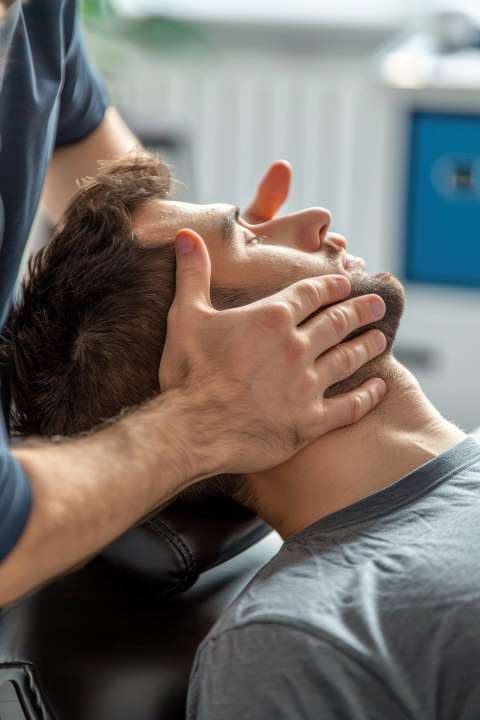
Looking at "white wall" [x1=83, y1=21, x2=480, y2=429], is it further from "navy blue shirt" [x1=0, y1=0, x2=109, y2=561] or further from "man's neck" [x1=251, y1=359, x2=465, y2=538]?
"man's neck" [x1=251, y1=359, x2=465, y2=538]

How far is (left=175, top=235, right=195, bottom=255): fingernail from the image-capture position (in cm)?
130

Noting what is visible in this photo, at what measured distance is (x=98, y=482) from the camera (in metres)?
1.09

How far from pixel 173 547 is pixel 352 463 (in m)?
0.23

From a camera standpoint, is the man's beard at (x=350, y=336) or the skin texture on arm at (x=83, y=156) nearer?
the man's beard at (x=350, y=336)

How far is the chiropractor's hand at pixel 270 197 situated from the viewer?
5.14ft

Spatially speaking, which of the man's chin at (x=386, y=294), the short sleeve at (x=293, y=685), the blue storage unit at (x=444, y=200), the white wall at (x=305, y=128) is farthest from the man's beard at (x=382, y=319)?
the white wall at (x=305, y=128)

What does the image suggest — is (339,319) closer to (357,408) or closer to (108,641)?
(357,408)

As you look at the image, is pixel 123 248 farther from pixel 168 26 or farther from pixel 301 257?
pixel 168 26

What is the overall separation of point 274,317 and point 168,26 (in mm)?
2499

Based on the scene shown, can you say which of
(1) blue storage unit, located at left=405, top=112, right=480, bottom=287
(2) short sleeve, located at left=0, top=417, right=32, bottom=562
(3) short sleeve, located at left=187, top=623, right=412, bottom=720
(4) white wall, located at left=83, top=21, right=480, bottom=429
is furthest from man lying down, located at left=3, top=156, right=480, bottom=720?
(4) white wall, located at left=83, top=21, right=480, bottom=429

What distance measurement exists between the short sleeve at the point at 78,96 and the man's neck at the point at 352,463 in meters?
0.73

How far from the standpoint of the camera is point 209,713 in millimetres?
1065

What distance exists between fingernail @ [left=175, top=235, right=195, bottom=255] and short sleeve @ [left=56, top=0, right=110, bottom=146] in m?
0.50

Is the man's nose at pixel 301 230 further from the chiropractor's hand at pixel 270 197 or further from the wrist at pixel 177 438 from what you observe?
the wrist at pixel 177 438
